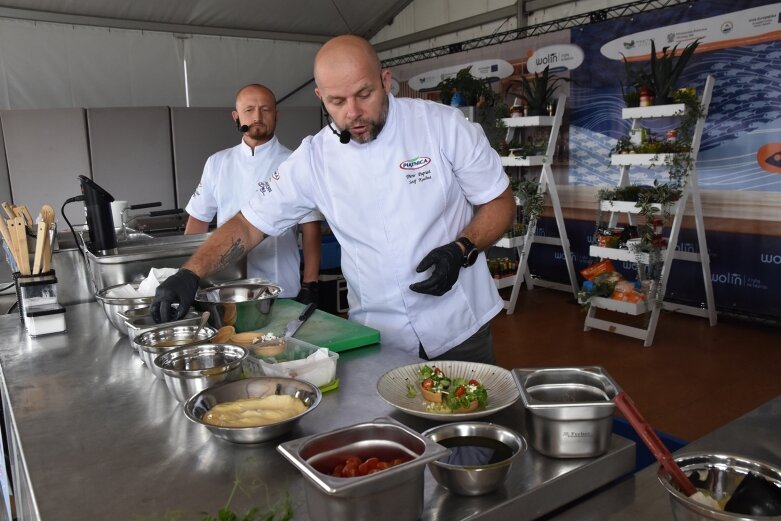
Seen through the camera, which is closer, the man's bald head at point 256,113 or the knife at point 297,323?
the knife at point 297,323

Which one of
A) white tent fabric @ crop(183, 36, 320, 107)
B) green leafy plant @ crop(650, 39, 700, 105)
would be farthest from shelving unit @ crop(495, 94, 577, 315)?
white tent fabric @ crop(183, 36, 320, 107)

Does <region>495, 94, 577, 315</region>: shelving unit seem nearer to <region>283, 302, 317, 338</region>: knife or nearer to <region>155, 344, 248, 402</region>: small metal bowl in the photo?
<region>283, 302, 317, 338</region>: knife

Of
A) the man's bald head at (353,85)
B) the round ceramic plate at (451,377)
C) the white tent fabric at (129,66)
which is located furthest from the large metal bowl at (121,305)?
the white tent fabric at (129,66)

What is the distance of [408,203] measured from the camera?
2.02 metres

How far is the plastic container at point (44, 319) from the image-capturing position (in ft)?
6.61

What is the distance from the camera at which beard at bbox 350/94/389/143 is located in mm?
1913

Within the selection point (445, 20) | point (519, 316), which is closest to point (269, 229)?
point (519, 316)

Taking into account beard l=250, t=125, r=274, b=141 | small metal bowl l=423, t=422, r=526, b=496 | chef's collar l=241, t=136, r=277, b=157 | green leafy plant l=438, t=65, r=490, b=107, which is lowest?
small metal bowl l=423, t=422, r=526, b=496

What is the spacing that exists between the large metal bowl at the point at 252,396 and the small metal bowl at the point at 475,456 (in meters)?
0.29

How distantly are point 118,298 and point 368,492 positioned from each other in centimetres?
141

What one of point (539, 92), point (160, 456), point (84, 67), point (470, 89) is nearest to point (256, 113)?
point (160, 456)

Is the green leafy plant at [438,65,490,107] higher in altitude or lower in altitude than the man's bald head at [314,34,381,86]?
higher

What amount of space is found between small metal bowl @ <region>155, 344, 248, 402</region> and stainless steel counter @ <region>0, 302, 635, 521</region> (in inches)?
2.8

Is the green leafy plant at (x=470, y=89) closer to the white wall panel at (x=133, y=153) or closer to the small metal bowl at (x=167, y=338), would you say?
the white wall panel at (x=133, y=153)
